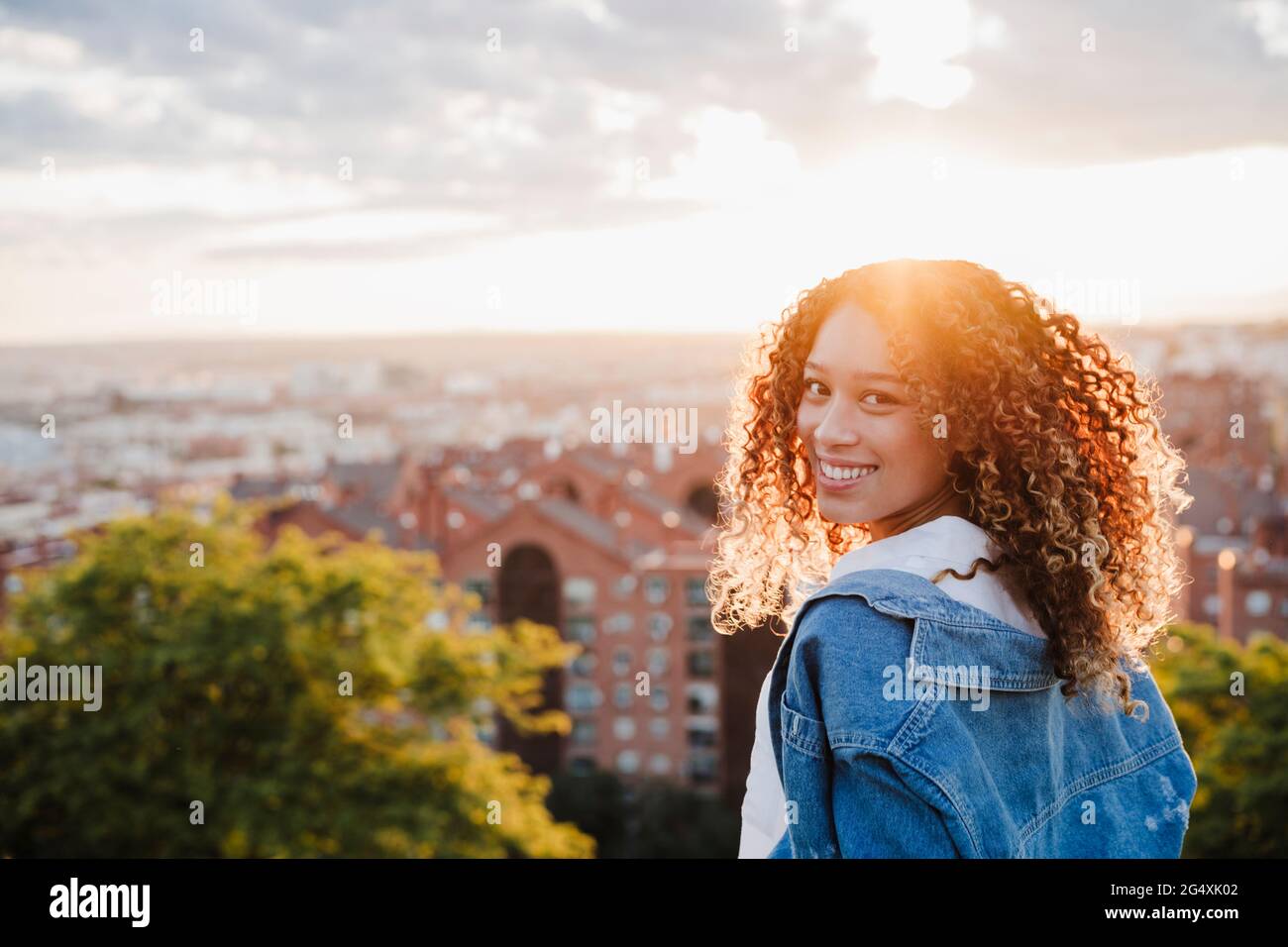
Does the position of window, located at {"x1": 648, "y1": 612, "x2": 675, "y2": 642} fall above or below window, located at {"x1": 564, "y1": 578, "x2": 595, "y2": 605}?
below

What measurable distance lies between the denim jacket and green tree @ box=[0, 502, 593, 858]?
20.7ft

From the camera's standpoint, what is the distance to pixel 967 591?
0.90 meters

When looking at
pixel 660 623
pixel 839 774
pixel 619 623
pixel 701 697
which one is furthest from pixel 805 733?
pixel 701 697

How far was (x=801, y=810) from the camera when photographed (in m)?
0.84

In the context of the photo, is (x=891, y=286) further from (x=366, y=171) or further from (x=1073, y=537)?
(x=366, y=171)

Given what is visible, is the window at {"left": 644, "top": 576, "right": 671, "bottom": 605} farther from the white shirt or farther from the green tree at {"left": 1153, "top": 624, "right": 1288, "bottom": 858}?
the white shirt

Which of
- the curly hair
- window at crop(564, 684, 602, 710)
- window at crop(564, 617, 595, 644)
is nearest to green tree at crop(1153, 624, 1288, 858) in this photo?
the curly hair

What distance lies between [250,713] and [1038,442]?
726cm

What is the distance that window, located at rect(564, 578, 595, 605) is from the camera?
733 inches

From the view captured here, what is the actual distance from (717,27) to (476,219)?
12.5 m

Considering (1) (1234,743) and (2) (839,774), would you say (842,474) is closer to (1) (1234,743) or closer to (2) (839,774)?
(2) (839,774)

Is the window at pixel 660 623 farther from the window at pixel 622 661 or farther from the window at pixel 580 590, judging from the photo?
the window at pixel 580 590

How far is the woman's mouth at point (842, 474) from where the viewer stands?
3.30ft
